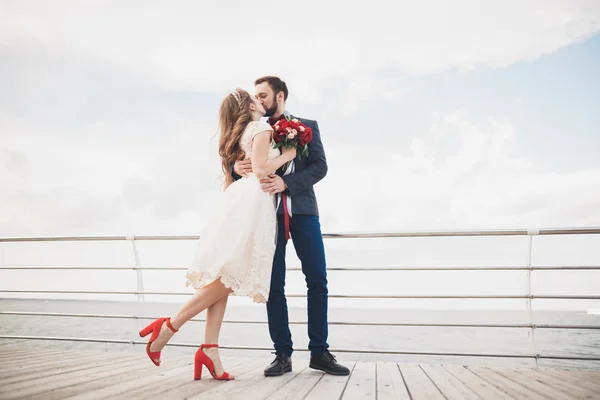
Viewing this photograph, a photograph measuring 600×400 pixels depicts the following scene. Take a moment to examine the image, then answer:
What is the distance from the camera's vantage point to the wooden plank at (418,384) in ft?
6.16

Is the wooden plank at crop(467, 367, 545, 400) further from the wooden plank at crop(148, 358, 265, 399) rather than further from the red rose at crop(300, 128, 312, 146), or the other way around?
the red rose at crop(300, 128, 312, 146)

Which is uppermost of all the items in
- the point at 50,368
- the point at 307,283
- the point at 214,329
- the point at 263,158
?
the point at 263,158

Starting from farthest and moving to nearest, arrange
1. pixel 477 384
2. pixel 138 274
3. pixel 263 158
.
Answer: pixel 138 274 → pixel 263 158 → pixel 477 384

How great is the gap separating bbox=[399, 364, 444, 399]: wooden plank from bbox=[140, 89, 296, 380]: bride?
2.85 feet

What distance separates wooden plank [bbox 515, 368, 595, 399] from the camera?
6.25 feet

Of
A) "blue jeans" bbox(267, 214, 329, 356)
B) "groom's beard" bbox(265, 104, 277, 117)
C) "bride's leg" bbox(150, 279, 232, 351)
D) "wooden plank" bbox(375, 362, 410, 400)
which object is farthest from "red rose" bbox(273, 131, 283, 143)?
"wooden plank" bbox(375, 362, 410, 400)

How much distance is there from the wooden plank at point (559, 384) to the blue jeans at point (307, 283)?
1.13m

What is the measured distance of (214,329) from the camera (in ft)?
7.42

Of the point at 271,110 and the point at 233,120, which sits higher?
the point at 271,110

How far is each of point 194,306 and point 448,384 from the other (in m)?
1.34

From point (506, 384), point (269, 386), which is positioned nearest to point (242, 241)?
point (269, 386)

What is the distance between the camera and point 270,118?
8.50 feet

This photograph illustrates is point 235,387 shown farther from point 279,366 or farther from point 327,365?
point 327,365

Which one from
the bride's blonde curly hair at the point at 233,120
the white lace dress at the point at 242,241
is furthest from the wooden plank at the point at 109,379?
the bride's blonde curly hair at the point at 233,120
